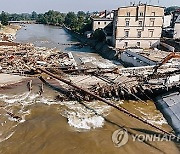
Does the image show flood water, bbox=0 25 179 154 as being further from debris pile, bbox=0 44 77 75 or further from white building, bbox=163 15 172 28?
white building, bbox=163 15 172 28

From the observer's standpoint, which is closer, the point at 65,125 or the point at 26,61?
the point at 65,125

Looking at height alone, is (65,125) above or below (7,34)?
below

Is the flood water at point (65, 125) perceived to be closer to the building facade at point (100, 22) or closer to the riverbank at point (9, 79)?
the riverbank at point (9, 79)

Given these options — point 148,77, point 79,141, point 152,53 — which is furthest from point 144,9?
point 79,141

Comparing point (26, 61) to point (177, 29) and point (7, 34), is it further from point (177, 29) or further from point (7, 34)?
point (7, 34)

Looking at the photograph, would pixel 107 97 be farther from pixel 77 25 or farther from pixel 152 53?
pixel 77 25

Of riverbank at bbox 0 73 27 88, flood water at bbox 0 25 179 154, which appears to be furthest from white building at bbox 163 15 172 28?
riverbank at bbox 0 73 27 88

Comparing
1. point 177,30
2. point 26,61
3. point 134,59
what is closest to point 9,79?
point 26,61
